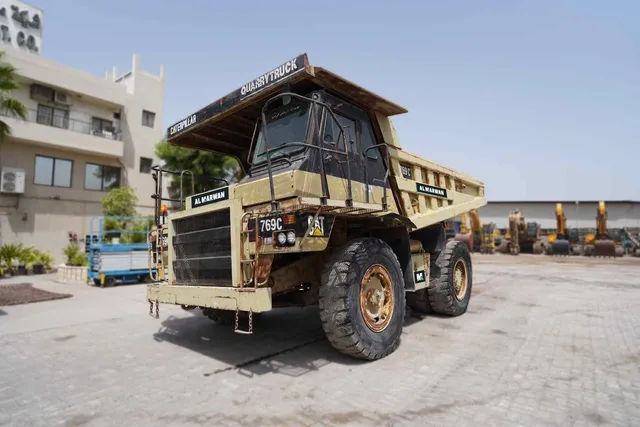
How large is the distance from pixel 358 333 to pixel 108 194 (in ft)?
69.2

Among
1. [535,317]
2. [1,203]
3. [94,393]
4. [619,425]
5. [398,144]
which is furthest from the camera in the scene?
[1,203]

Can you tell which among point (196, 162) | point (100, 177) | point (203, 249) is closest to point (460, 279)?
point (203, 249)

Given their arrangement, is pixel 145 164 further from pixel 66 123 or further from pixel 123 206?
pixel 123 206

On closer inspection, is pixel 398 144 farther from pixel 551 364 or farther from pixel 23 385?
pixel 23 385

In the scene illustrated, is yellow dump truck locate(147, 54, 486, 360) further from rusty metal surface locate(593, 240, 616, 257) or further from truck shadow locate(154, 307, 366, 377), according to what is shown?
rusty metal surface locate(593, 240, 616, 257)

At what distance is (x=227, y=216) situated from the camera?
A: 4.57 metres

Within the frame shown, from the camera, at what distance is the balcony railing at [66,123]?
20531mm

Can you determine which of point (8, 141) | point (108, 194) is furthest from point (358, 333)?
point (8, 141)

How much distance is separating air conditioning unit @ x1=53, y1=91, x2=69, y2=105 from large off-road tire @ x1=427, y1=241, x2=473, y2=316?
23.0m

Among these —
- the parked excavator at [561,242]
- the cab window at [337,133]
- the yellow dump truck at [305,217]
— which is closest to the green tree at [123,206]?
the yellow dump truck at [305,217]

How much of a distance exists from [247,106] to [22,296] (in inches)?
377

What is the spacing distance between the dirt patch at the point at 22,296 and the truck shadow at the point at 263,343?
5.03 metres

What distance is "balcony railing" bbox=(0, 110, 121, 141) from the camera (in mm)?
20531

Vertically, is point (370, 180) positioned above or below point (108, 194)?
below
